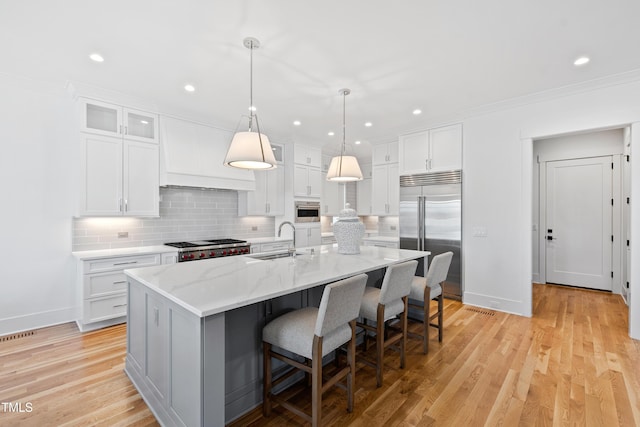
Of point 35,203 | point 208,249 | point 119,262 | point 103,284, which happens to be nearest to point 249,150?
point 208,249

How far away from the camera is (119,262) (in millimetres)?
3467

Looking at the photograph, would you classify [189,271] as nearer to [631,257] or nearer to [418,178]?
[418,178]

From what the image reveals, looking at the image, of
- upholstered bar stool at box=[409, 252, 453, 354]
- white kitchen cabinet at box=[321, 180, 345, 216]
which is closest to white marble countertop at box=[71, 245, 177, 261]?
upholstered bar stool at box=[409, 252, 453, 354]

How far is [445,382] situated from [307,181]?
4122 millimetres

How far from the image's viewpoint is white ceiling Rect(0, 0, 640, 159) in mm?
2096

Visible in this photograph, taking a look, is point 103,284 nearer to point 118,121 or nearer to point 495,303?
point 118,121

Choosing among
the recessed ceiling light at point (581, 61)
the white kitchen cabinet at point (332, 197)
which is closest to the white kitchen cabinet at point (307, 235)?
the white kitchen cabinet at point (332, 197)

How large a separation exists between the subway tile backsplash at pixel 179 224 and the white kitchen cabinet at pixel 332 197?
56.7 inches

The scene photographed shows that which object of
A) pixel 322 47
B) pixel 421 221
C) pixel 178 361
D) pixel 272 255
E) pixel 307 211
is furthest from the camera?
pixel 307 211

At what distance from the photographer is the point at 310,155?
229 inches

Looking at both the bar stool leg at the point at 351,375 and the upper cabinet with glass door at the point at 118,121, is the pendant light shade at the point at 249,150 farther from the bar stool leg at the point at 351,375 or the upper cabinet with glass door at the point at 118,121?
the upper cabinet with glass door at the point at 118,121

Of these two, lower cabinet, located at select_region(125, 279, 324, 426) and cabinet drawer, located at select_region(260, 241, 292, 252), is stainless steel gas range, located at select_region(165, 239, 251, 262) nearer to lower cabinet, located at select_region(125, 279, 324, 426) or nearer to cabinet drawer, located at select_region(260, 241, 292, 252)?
cabinet drawer, located at select_region(260, 241, 292, 252)

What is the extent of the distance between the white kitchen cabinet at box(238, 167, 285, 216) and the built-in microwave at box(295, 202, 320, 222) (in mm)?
321

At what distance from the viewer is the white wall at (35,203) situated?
3236 millimetres
